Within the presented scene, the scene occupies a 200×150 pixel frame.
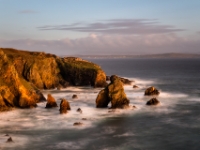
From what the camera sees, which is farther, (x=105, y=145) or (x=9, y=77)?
(x=9, y=77)

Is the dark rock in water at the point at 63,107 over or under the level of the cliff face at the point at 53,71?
under

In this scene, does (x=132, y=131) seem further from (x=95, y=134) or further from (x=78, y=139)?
(x=78, y=139)

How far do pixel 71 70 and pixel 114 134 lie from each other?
70.9 meters

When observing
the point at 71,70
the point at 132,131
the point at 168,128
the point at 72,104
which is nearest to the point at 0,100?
the point at 72,104

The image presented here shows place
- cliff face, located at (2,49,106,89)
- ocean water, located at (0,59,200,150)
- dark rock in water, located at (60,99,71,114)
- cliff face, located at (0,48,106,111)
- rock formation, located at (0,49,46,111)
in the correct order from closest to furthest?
1. ocean water, located at (0,59,200,150)
2. dark rock in water, located at (60,99,71,114)
3. rock formation, located at (0,49,46,111)
4. cliff face, located at (0,48,106,111)
5. cliff face, located at (2,49,106,89)

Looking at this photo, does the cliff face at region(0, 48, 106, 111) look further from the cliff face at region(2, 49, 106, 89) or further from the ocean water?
the ocean water

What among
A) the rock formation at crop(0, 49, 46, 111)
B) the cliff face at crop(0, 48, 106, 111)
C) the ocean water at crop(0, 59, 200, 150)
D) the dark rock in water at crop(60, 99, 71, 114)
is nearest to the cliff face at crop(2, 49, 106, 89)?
the cliff face at crop(0, 48, 106, 111)

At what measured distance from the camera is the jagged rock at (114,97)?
70.1 meters

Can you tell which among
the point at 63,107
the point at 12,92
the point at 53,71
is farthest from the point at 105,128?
the point at 53,71

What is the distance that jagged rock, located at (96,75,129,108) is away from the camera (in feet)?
230

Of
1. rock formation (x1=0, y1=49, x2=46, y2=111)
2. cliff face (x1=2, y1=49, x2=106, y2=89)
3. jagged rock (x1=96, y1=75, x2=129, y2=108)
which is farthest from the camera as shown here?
cliff face (x1=2, y1=49, x2=106, y2=89)

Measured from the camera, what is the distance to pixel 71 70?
119812 millimetres

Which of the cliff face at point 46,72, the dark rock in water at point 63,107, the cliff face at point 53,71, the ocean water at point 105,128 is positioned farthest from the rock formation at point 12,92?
the cliff face at point 53,71

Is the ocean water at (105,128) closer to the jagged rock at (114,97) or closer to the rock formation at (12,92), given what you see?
the jagged rock at (114,97)
